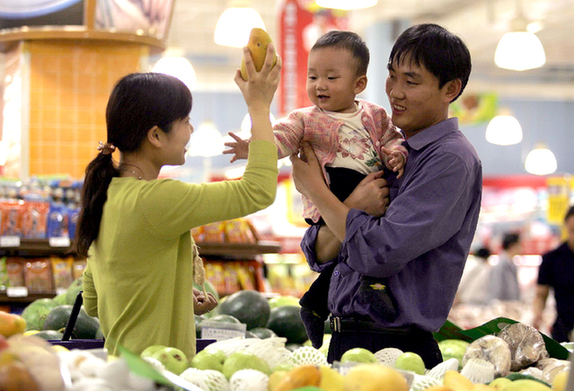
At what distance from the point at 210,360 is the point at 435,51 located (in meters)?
1.04

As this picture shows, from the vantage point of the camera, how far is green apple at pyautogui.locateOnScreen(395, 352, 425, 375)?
1.65 metres

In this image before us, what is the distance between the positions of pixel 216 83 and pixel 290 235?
6.15m

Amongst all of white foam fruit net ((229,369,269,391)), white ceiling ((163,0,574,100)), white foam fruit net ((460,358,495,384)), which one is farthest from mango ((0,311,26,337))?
white ceiling ((163,0,574,100))

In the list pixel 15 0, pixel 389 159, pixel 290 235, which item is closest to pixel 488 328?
pixel 389 159

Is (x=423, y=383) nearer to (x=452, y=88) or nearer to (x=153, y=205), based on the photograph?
(x=153, y=205)

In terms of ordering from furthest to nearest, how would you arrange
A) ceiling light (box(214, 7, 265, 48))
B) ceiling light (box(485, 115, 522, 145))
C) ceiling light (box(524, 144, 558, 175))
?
ceiling light (box(524, 144, 558, 175)) → ceiling light (box(485, 115, 522, 145)) → ceiling light (box(214, 7, 265, 48))

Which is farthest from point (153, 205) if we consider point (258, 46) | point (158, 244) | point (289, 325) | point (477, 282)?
point (477, 282)

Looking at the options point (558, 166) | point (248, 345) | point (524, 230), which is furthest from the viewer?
point (558, 166)

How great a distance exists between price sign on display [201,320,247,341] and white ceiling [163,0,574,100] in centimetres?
656

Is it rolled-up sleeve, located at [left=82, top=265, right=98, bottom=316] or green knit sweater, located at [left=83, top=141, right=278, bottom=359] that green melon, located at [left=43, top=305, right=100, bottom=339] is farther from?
green knit sweater, located at [left=83, top=141, right=278, bottom=359]

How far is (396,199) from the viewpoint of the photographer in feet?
6.31

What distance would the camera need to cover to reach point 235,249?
17.0ft

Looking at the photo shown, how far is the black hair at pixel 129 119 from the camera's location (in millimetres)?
1805

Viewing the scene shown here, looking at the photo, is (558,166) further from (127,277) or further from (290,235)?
(127,277)
